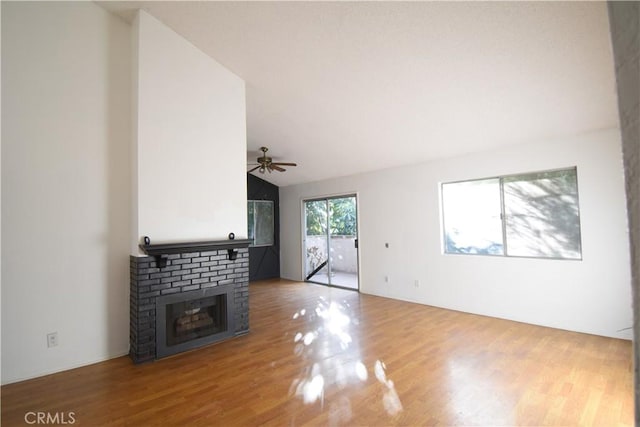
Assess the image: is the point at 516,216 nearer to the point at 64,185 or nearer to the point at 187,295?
the point at 187,295

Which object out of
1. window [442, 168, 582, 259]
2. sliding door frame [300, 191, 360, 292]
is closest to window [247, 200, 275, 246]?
sliding door frame [300, 191, 360, 292]

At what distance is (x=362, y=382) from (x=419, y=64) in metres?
2.95

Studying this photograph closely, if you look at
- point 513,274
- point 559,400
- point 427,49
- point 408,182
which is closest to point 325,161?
point 408,182

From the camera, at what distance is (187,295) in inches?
128

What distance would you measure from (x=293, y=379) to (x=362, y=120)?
10.5 feet

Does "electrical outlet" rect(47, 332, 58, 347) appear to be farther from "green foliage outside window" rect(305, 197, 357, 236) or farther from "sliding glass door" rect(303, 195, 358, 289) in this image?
"green foliage outside window" rect(305, 197, 357, 236)

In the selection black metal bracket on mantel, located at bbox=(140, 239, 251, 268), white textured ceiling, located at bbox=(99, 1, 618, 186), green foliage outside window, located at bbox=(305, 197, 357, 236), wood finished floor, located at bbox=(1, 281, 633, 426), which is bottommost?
wood finished floor, located at bbox=(1, 281, 633, 426)

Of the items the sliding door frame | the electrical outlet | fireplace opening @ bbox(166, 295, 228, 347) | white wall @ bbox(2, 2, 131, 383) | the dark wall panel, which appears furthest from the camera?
the dark wall panel

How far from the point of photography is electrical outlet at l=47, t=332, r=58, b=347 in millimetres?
2746

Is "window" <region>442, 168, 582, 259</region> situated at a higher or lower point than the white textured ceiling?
lower

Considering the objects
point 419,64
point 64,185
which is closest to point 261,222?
point 64,185

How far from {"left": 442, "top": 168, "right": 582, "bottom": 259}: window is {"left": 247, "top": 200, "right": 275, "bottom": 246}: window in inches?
172

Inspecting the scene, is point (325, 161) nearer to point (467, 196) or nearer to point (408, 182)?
point (408, 182)

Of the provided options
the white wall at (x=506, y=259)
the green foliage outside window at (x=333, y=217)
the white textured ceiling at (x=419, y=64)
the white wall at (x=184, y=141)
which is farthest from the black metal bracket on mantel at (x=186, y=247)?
the green foliage outside window at (x=333, y=217)
